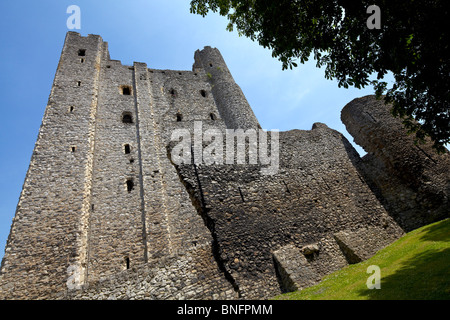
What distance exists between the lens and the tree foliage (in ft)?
16.7

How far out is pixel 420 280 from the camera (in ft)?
18.0

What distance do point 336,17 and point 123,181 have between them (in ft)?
49.1

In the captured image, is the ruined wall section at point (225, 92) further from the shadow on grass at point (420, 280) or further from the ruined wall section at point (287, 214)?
the shadow on grass at point (420, 280)

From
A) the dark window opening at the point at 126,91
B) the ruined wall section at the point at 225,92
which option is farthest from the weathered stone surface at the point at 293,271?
the dark window opening at the point at 126,91

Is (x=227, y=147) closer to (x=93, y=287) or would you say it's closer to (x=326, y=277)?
(x=326, y=277)

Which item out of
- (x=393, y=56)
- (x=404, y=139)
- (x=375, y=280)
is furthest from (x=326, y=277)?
(x=404, y=139)

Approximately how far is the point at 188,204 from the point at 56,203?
751cm

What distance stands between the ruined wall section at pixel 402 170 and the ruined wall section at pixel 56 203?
1640cm

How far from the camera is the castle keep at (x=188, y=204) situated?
8.00 metres

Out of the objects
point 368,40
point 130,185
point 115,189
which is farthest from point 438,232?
point 115,189

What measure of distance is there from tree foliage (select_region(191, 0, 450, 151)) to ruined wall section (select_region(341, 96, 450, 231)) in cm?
634

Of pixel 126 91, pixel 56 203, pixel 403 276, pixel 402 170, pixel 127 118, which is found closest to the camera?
pixel 403 276

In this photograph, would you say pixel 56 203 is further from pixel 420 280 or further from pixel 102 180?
pixel 420 280

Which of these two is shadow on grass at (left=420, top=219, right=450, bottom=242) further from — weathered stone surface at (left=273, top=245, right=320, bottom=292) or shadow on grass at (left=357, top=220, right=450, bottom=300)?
weathered stone surface at (left=273, top=245, right=320, bottom=292)
